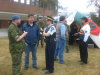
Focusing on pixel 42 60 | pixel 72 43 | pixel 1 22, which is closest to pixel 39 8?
pixel 1 22

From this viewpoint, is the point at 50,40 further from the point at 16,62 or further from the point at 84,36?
the point at 84,36

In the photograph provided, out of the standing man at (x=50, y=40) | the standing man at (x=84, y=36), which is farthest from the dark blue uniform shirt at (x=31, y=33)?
the standing man at (x=84, y=36)

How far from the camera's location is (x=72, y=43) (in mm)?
13656

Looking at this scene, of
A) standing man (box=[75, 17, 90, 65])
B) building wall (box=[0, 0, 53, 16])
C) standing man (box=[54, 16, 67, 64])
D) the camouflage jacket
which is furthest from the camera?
building wall (box=[0, 0, 53, 16])

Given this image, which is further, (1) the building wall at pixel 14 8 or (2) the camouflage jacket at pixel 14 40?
(1) the building wall at pixel 14 8

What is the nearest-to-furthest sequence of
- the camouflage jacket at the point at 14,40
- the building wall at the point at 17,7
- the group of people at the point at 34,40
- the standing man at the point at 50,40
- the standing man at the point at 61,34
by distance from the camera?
the camouflage jacket at the point at 14,40 < the group of people at the point at 34,40 < the standing man at the point at 50,40 < the standing man at the point at 61,34 < the building wall at the point at 17,7

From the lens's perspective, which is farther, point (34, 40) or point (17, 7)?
point (17, 7)

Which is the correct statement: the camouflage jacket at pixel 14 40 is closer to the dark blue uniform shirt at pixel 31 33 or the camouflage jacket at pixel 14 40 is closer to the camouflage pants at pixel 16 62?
the camouflage pants at pixel 16 62

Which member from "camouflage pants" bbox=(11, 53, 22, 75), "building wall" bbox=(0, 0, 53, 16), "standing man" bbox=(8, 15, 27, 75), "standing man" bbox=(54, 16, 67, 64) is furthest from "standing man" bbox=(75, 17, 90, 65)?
"building wall" bbox=(0, 0, 53, 16)

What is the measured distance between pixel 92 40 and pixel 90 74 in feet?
18.1

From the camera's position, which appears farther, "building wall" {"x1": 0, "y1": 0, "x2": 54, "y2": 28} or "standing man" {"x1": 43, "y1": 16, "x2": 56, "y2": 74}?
"building wall" {"x1": 0, "y1": 0, "x2": 54, "y2": 28}

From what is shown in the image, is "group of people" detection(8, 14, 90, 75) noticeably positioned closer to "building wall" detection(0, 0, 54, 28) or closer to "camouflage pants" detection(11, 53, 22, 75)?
"camouflage pants" detection(11, 53, 22, 75)

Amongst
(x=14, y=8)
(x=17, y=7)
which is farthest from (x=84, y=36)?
(x=17, y=7)

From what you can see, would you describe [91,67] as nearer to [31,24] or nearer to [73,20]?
[31,24]
